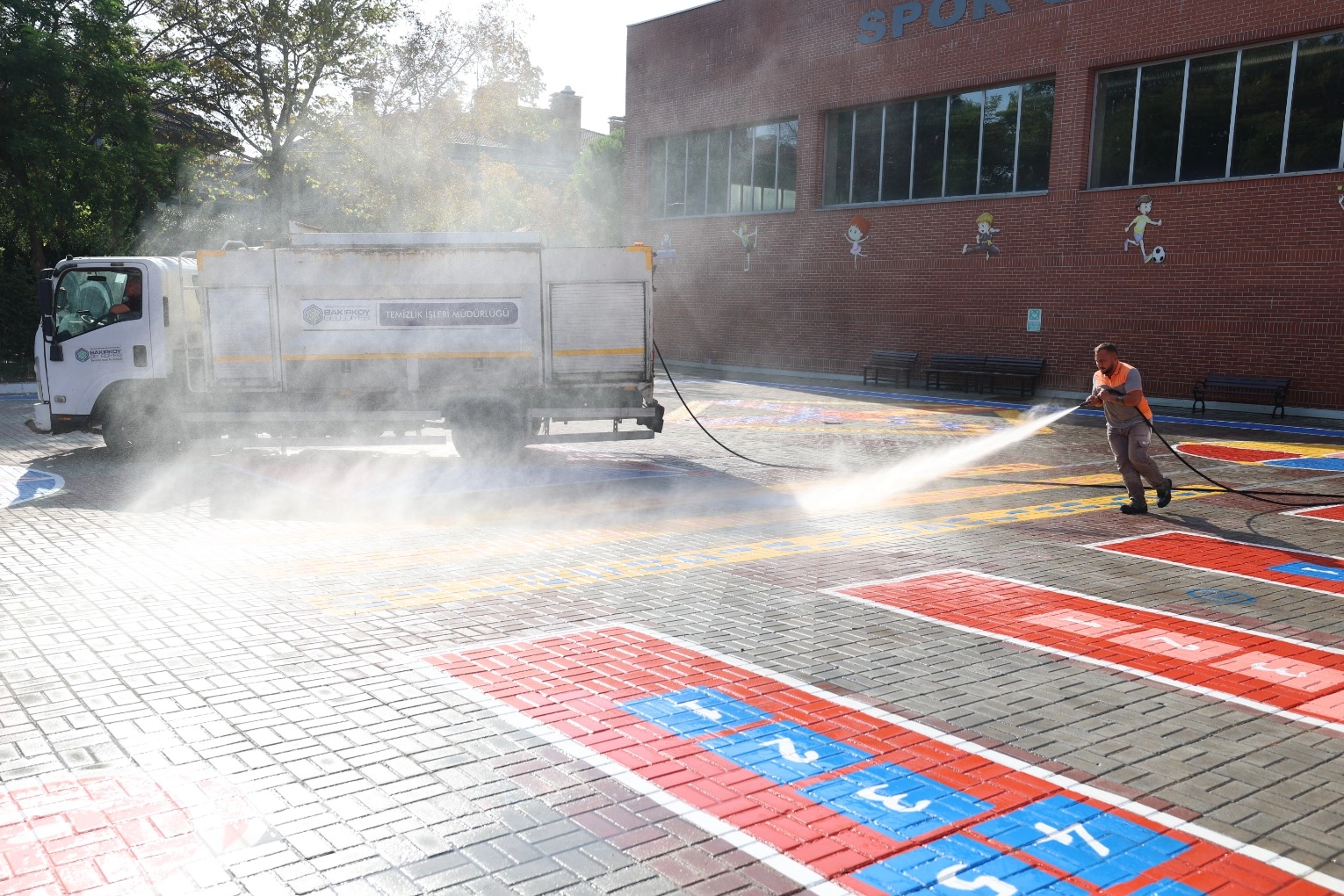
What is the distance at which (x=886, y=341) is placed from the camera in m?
30.2

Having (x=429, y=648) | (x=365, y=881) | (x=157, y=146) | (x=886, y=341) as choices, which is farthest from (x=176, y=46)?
(x=365, y=881)

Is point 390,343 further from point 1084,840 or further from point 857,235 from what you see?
point 857,235

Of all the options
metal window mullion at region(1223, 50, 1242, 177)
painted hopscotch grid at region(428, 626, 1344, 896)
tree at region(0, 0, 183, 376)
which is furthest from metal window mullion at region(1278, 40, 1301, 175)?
tree at region(0, 0, 183, 376)

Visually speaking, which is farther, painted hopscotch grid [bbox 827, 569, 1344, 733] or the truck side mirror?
the truck side mirror

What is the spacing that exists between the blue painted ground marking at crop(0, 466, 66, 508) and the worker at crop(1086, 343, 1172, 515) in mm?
11315

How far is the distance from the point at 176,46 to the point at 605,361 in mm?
27009

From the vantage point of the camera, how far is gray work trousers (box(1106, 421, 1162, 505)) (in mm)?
11203

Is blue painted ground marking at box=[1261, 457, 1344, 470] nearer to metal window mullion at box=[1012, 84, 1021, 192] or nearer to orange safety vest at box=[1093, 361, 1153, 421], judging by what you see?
orange safety vest at box=[1093, 361, 1153, 421]

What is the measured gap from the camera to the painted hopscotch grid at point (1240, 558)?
8.69m

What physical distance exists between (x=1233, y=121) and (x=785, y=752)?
22.6 metres

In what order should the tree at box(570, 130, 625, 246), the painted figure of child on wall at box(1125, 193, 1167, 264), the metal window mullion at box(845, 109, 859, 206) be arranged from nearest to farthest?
the painted figure of child on wall at box(1125, 193, 1167, 264), the metal window mullion at box(845, 109, 859, 206), the tree at box(570, 130, 625, 246)

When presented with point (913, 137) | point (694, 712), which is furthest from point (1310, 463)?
point (913, 137)

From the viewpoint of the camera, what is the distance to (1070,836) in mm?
4336

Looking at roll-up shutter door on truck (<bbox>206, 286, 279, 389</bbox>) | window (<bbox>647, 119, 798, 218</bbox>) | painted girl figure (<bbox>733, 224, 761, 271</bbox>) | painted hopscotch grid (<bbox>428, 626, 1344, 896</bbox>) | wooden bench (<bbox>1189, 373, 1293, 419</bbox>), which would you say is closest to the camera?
painted hopscotch grid (<bbox>428, 626, 1344, 896</bbox>)
